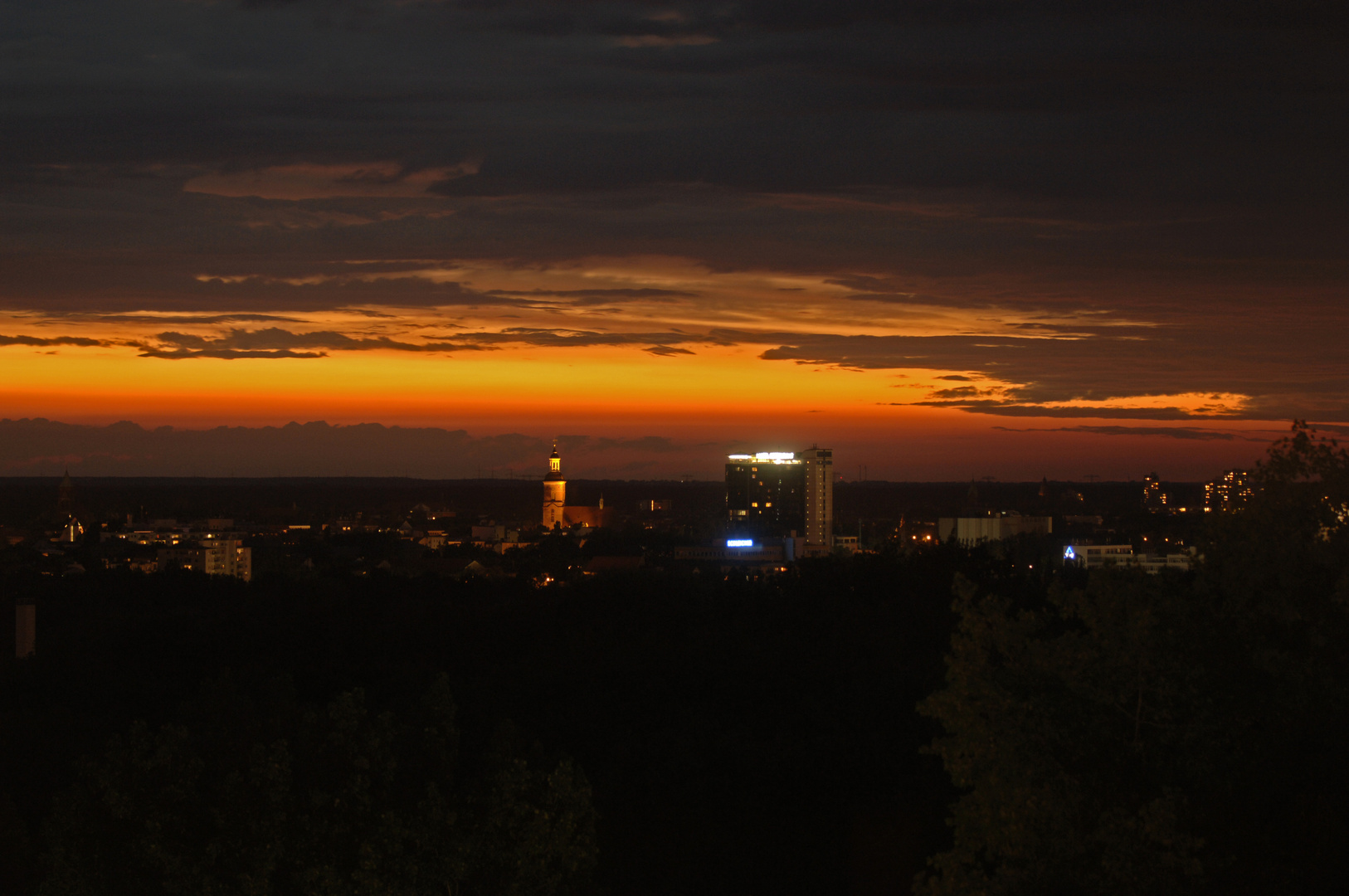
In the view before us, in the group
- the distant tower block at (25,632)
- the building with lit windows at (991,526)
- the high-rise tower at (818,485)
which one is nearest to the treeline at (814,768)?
the distant tower block at (25,632)

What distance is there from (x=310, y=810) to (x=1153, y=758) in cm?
765

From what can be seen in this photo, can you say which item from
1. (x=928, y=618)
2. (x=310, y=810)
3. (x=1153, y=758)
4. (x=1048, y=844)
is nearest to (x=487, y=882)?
A: (x=310, y=810)

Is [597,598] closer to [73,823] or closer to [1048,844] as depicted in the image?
[73,823]

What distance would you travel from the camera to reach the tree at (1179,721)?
9.20 m

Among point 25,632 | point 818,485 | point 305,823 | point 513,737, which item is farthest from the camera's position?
point 818,485

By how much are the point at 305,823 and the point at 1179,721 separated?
309 inches

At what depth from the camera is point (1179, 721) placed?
10.4 m

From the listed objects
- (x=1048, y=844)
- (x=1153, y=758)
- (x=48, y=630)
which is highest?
(x=1153, y=758)

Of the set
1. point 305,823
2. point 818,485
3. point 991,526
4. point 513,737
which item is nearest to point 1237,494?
point 513,737

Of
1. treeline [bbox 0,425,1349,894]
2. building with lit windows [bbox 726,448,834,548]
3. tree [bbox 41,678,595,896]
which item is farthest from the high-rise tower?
tree [bbox 41,678,595,896]

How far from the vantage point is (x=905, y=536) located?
13550 centimetres

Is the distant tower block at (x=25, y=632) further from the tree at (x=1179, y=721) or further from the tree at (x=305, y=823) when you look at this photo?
the tree at (x=1179, y=721)

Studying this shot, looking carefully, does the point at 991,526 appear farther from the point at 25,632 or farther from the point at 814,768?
the point at 814,768

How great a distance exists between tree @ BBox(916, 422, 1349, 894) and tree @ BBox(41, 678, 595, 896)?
4.09m
